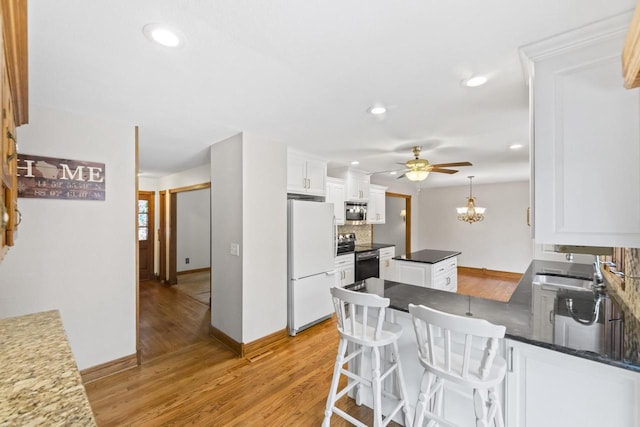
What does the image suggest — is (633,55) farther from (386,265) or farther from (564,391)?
(386,265)

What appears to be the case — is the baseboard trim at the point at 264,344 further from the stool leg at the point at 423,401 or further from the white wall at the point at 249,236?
Result: the stool leg at the point at 423,401

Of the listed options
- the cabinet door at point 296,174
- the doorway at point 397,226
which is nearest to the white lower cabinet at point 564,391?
the cabinet door at point 296,174

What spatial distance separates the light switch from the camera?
2.95 metres

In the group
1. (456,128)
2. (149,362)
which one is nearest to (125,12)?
(456,128)

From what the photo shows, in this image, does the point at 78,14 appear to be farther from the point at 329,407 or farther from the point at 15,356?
the point at 329,407

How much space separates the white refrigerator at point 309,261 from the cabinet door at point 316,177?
1.19 feet

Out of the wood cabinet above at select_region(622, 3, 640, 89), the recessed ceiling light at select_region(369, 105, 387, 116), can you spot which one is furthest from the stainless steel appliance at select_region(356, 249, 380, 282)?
the wood cabinet above at select_region(622, 3, 640, 89)

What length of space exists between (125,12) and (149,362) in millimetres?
2956

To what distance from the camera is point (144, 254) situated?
602 centimetres

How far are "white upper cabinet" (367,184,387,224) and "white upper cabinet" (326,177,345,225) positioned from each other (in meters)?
0.85

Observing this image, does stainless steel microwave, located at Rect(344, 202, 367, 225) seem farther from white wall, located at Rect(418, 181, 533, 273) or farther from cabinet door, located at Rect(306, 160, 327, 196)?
white wall, located at Rect(418, 181, 533, 273)

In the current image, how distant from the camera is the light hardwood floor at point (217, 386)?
2041 mm

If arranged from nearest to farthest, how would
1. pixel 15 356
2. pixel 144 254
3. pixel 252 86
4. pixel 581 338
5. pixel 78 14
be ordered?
pixel 15 356, pixel 78 14, pixel 581 338, pixel 252 86, pixel 144 254

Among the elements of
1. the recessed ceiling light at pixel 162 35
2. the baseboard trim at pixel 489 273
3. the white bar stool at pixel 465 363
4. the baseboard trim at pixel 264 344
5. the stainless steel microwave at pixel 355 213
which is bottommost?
the baseboard trim at pixel 489 273
